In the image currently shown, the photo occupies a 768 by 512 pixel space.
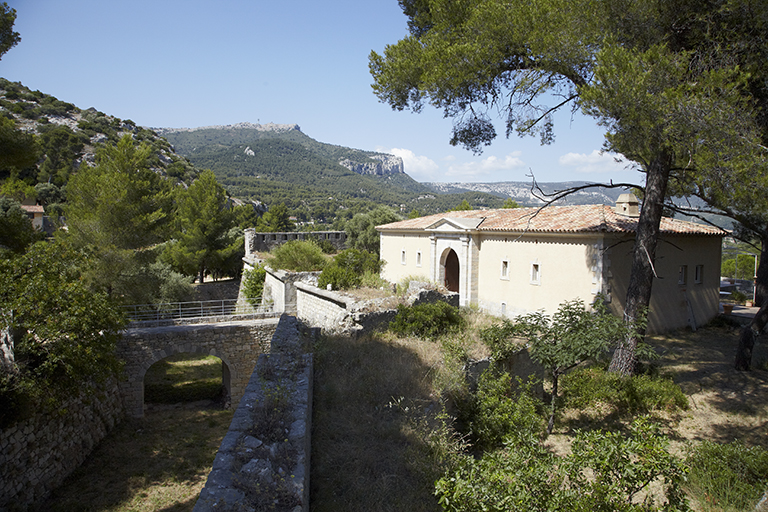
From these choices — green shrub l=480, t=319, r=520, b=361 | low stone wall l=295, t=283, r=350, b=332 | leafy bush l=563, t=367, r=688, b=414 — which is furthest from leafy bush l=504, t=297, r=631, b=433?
low stone wall l=295, t=283, r=350, b=332

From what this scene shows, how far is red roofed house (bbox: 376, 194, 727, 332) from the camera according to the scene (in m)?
13.2

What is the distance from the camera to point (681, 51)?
7.81 metres

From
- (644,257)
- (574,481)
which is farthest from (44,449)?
(644,257)

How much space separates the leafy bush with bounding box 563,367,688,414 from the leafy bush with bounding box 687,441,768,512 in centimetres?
250

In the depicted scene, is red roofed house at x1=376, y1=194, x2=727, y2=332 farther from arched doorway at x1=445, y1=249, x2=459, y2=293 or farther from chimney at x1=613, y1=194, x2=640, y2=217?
arched doorway at x1=445, y1=249, x2=459, y2=293

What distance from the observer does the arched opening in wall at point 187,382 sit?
14891 millimetres

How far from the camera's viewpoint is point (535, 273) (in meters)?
15.1

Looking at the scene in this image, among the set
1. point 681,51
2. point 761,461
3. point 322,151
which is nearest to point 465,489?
point 761,461

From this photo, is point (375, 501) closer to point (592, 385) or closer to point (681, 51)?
point (592, 385)

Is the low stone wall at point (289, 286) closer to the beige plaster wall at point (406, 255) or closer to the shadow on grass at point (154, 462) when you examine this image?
the shadow on grass at point (154, 462)


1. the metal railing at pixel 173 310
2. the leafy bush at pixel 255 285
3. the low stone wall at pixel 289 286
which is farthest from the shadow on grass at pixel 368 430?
the leafy bush at pixel 255 285

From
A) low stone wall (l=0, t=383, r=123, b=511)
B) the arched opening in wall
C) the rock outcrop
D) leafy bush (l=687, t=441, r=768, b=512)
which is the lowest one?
the arched opening in wall

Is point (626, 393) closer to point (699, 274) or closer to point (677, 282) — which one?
point (677, 282)

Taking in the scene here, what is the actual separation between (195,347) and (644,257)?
13.5 meters
